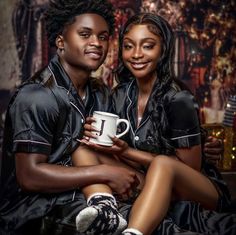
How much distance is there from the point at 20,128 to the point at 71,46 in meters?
0.48

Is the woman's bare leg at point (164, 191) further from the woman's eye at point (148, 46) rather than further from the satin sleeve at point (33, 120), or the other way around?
the woman's eye at point (148, 46)

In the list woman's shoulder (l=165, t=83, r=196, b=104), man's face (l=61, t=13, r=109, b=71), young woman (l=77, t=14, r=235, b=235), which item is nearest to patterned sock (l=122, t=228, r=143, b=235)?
young woman (l=77, t=14, r=235, b=235)

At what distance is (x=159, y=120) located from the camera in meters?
2.39

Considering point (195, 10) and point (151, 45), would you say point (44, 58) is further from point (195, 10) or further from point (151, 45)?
point (151, 45)

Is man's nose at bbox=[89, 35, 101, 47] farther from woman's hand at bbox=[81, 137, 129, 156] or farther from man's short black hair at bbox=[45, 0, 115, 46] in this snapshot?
woman's hand at bbox=[81, 137, 129, 156]

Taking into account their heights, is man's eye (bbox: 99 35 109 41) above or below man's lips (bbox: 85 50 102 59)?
above

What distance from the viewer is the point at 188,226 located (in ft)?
7.09

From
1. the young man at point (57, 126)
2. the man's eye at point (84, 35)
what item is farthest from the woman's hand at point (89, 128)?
the man's eye at point (84, 35)

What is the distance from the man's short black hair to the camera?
7.59 feet

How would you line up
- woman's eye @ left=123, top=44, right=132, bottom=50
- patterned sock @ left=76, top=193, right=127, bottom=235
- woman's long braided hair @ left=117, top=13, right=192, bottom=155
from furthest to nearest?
1. woman's eye @ left=123, top=44, right=132, bottom=50
2. woman's long braided hair @ left=117, top=13, right=192, bottom=155
3. patterned sock @ left=76, top=193, right=127, bottom=235

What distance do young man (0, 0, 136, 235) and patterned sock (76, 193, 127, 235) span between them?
1 cm

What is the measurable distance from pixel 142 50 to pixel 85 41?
326 mm

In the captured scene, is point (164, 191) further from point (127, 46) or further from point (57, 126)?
point (127, 46)

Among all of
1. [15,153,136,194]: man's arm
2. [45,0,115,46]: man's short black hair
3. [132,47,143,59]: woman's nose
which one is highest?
[45,0,115,46]: man's short black hair
